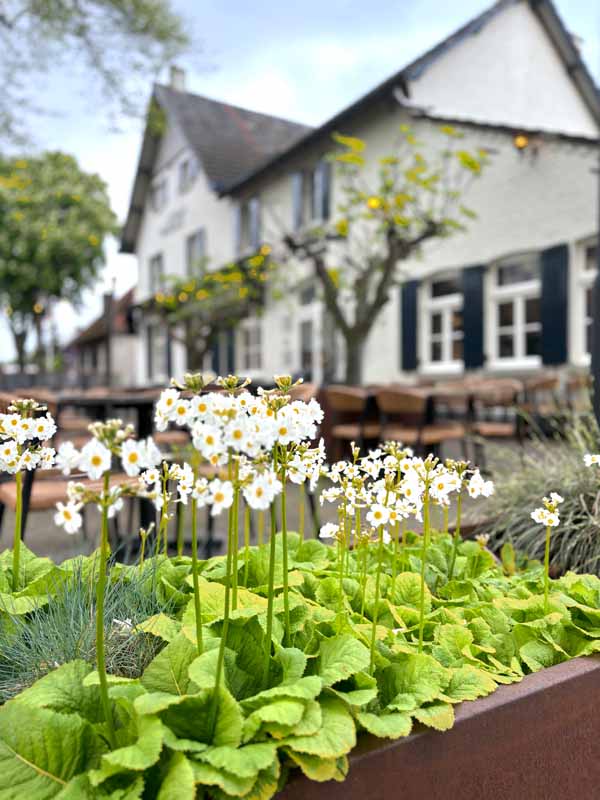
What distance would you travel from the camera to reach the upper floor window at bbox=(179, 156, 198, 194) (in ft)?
61.0

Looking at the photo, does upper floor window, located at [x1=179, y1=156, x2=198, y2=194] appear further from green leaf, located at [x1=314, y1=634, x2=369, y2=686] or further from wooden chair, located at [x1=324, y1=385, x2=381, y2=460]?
green leaf, located at [x1=314, y1=634, x2=369, y2=686]

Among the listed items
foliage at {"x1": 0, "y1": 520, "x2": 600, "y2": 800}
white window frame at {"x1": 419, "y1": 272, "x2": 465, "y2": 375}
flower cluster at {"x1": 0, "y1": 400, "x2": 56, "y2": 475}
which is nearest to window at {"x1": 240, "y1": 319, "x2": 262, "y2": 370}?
white window frame at {"x1": 419, "y1": 272, "x2": 465, "y2": 375}

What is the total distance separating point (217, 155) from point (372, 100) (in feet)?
24.1

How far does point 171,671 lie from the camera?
3.80 feet

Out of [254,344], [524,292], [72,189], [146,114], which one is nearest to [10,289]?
[72,189]

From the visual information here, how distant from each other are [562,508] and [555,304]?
Answer: 25.8 ft

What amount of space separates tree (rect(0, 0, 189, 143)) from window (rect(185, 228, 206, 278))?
6.42 meters

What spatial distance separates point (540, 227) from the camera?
10055mm

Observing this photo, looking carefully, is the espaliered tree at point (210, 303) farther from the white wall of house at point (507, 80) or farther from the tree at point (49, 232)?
the tree at point (49, 232)

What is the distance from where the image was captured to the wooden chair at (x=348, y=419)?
5476mm

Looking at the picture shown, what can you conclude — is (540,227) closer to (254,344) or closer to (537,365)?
(537,365)

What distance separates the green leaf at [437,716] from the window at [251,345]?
1512 cm

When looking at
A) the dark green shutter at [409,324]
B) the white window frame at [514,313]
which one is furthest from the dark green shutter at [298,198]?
the white window frame at [514,313]

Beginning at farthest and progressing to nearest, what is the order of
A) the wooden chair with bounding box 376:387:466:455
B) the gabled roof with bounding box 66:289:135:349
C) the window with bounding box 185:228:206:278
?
the gabled roof with bounding box 66:289:135:349, the window with bounding box 185:228:206:278, the wooden chair with bounding box 376:387:466:455
